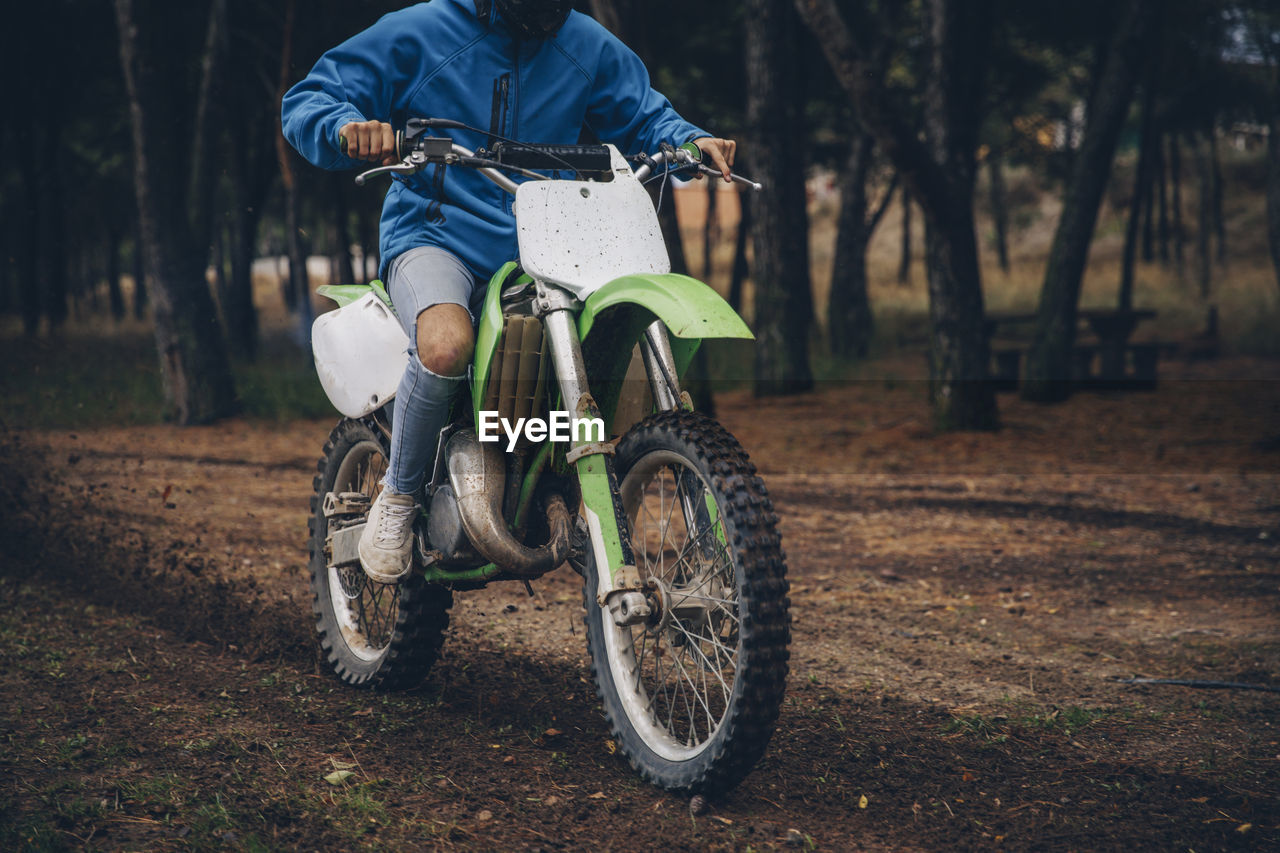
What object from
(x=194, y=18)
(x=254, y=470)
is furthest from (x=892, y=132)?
(x=194, y=18)

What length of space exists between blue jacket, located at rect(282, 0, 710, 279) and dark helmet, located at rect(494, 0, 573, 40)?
0.29 ft

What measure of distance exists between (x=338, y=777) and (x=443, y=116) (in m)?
2.02

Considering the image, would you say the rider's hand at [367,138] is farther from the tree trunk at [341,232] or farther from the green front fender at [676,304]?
the tree trunk at [341,232]

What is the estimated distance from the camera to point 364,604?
4449mm

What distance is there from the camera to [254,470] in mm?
9430

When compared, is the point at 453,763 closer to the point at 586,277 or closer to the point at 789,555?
the point at 586,277

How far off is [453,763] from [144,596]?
2.61m

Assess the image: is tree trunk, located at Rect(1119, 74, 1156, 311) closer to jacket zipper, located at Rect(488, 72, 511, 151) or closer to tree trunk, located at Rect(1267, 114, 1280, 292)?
tree trunk, located at Rect(1267, 114, 1280, 292)

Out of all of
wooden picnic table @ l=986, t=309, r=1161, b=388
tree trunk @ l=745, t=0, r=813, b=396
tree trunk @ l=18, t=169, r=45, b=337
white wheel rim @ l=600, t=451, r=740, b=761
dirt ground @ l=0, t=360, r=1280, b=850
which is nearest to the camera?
dirt ground @ l=0, t=360, r=1280, b=850

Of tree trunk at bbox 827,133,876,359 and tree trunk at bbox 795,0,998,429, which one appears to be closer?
tree trunk at bbox 795,0,998,429

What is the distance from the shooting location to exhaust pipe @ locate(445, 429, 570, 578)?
338 centimetres

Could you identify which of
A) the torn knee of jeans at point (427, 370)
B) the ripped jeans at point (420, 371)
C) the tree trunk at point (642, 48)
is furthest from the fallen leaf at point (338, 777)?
the tree trunk at point (642, 48)

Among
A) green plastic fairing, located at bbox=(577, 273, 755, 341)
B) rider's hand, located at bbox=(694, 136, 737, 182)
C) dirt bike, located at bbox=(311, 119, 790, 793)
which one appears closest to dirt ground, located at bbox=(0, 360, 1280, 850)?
dirt bike, located at bbox=(311, 119, 790, 793)

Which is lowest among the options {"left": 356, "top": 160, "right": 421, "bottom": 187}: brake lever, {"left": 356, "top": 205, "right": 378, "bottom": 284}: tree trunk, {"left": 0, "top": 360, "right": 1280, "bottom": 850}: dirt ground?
{"left": 0, "top": 360, "right": 1280, "bottom": 850}: dirt ground
